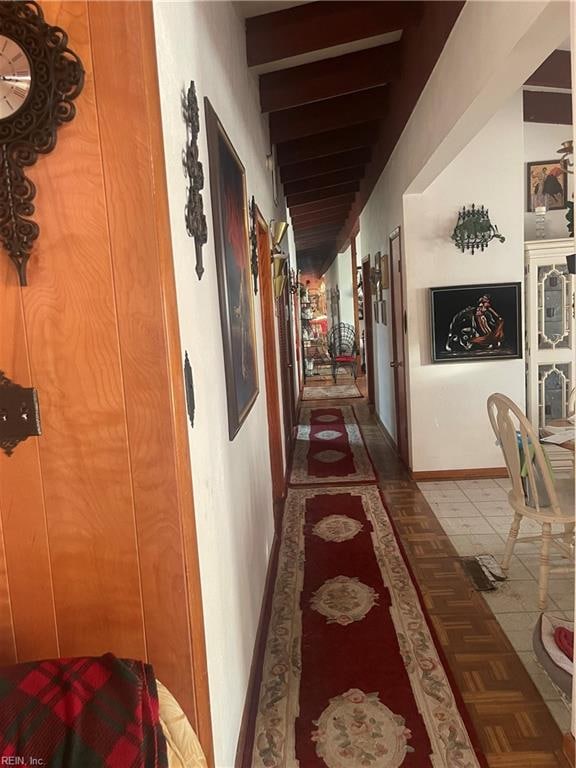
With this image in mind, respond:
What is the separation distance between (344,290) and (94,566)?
43.3ft

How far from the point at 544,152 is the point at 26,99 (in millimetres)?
4368

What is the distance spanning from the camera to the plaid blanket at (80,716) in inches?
31.2

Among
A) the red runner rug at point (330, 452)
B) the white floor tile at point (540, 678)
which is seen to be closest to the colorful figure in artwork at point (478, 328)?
the red runner rug at point (330, 452)

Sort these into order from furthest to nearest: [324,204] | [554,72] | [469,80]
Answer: [324,204], [554,72], [469,80]

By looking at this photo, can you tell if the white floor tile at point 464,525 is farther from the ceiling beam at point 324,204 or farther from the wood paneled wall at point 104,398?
the ceiling beam at point 324,204

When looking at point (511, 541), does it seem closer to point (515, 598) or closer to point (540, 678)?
point (515, 598)

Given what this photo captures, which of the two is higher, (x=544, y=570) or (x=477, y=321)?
(x=477, y=321)

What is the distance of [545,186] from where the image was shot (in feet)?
14.1

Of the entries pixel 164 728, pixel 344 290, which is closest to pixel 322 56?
pixel 164 728

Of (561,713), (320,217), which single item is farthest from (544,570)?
(320,217)

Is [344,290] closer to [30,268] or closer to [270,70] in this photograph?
[270,70]

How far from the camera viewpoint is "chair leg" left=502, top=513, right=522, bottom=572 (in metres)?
Result: 2.72

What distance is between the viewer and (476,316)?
164 inches

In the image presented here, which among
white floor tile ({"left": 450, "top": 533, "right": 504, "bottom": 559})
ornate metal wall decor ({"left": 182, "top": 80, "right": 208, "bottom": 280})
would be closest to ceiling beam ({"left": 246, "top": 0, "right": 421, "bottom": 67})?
ornate metal wall decor ({"left": 182, "top": 80, "right": 208, "bottom": 280})
